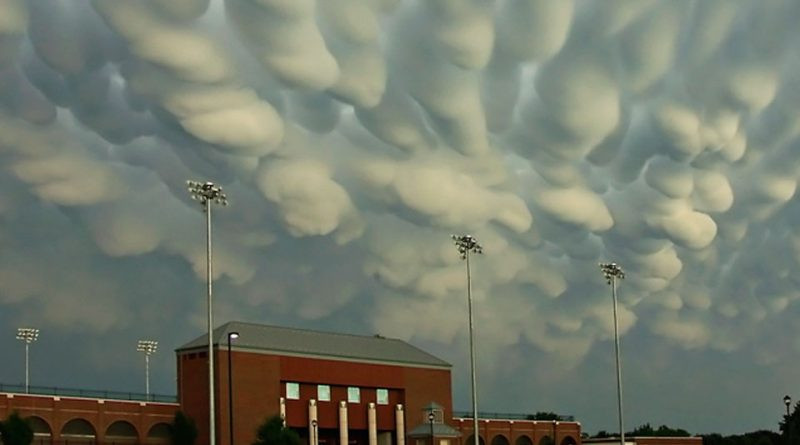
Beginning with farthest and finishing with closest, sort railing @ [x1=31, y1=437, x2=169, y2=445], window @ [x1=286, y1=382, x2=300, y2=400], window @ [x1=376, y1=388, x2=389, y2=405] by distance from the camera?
window @ [x1=376, y1=388, x2=389, y2=405] < window @ [x1=286, y1=382, x2=300, y2=400] < railing @ [x1=31, y1=437, x2=169, y2=445]

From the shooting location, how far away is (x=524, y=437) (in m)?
140

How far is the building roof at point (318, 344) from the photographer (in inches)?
4240

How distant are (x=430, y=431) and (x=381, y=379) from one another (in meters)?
10.1

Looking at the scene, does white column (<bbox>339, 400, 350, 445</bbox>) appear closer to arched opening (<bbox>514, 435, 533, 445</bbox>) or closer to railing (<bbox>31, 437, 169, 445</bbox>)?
railing (<bbox>31, 437, 169, 445</bbox>)

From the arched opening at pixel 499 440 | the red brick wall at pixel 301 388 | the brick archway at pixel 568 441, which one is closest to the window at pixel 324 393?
the red brick wall at pixel 301 388

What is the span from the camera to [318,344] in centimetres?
11506

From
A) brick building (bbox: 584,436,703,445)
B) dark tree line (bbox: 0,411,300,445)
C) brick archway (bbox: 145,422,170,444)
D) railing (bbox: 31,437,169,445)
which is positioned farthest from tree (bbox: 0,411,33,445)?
brick building (bbox: 584,436,703,445)

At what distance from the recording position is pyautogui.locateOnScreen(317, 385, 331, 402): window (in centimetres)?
11312

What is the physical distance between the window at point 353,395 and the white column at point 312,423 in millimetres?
5360

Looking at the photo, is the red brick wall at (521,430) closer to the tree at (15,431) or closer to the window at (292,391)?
the window at (292,391)

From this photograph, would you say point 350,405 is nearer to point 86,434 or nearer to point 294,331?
point 294,331

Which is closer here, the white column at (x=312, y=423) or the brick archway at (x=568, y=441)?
the white column at (x=312, y=423)

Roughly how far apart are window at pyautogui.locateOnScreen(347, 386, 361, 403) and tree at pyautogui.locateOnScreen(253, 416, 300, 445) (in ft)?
80.6

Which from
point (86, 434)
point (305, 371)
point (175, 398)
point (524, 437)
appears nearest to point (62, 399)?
point (86, 434)
